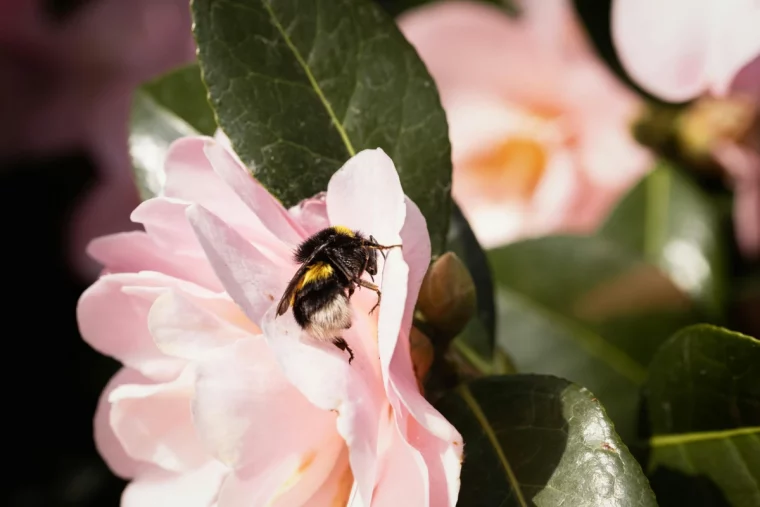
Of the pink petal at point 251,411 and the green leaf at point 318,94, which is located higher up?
the green leaf at point 318,94

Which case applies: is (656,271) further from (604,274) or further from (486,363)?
(486,363)

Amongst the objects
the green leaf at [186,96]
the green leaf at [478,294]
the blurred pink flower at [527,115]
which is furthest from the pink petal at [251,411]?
the blurred pink flower at [527,115]

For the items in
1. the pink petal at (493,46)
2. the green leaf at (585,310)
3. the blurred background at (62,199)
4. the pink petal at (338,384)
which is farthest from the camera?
the blurred background at (62,199)

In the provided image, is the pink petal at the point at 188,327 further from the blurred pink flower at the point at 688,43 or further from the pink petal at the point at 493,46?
the pink petal at the point at 493,46

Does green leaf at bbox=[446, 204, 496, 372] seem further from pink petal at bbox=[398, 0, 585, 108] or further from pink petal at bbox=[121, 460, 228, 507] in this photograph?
pink petal at bbox=[398, 0, 585, 108]

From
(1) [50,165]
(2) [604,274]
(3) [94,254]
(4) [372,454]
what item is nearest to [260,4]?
(3) [94,254]

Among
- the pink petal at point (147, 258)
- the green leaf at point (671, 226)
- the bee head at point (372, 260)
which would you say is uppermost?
the pink petal at point (147, 258)

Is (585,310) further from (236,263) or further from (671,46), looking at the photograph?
(236,263)
